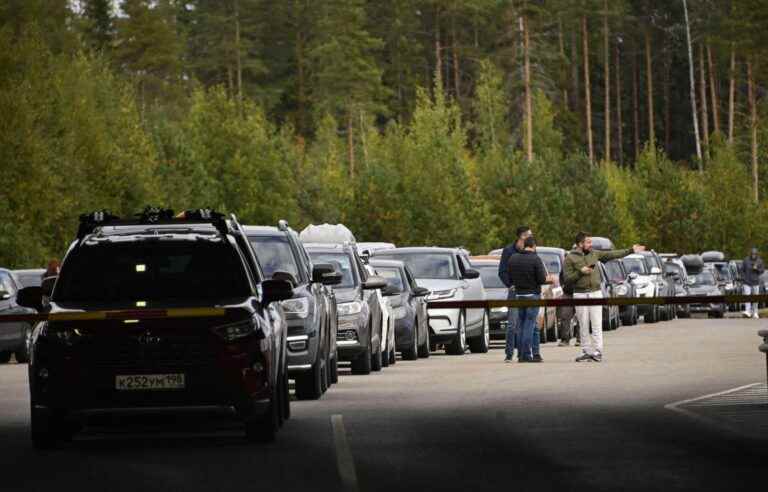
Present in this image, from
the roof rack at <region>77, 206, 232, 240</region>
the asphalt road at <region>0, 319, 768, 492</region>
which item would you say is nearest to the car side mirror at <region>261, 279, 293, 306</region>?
the roof rack at <region>77, 206, 232, 240</region>

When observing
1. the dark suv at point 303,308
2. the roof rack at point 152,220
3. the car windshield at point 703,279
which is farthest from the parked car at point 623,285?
the roof rack at point 152,220

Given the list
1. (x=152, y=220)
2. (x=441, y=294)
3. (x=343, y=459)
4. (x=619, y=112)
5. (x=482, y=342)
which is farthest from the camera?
(x=619, y=112)

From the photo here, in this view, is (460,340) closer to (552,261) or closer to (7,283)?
(7,283)

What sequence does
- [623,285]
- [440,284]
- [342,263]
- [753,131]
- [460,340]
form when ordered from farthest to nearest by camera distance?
[753,131], [623,285], [440,284], [460,340], [342,263]

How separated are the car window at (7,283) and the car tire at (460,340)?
7574 mm

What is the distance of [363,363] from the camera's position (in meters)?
28.9

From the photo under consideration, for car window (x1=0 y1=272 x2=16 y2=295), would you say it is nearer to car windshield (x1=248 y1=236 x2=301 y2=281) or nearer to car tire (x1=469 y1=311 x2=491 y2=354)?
car tire (x1=469 y1=311 x2=491 y2=354)

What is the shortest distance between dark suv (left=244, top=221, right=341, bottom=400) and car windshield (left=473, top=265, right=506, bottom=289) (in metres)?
17.7

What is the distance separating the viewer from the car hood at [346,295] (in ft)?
93.7

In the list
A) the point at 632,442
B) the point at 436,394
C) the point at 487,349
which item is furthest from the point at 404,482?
the point at 487,349

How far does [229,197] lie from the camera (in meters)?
87.4

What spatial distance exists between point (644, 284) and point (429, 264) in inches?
787

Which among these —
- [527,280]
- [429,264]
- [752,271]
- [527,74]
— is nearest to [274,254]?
[527,280]

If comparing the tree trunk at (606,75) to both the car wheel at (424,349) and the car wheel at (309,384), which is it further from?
the car wheel at (309,384)
